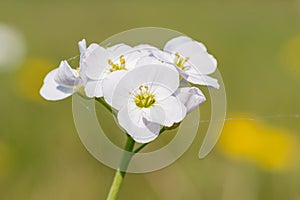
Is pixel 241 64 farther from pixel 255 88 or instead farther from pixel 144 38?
pixel 144 38

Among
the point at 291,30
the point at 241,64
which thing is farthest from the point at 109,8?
the point at 241,64

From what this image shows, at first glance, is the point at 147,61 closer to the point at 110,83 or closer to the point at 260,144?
the point at 110,83

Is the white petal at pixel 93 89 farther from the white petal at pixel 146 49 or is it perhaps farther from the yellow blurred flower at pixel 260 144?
the yellow blurred flower at pixel 260 144

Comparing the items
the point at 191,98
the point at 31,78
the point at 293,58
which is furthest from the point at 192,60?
the point at 293,58

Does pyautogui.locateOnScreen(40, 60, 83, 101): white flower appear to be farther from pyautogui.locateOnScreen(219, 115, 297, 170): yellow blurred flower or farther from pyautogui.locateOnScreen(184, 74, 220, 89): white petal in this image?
pyautogui.locateOnScreen(219, 115, 297, 170): yellow blurred flower

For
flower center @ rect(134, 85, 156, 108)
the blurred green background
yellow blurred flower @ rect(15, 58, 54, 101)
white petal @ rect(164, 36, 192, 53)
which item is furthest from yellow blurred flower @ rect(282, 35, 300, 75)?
flower center @ rect(134, 85, 156, 108)

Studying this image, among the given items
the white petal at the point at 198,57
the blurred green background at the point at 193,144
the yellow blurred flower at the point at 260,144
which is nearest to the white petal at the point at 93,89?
the white petal at the point at 198,57
